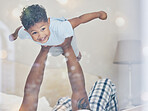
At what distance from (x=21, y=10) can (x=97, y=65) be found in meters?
0.64

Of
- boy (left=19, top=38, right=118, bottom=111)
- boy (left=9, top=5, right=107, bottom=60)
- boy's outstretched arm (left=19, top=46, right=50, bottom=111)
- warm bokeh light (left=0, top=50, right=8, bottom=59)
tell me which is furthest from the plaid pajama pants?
warm bokeh light (left=0, top=50, right=8, bottom=59)

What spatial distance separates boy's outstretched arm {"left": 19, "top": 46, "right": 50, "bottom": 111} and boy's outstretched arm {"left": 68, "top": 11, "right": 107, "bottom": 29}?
0.75 feet

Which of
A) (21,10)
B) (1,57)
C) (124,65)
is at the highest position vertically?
(21,10)

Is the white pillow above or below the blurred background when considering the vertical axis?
below

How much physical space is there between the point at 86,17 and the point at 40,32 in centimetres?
36

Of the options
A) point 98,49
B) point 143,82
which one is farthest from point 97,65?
point 143,82

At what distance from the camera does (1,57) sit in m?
1.05

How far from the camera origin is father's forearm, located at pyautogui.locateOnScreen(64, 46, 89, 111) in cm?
122

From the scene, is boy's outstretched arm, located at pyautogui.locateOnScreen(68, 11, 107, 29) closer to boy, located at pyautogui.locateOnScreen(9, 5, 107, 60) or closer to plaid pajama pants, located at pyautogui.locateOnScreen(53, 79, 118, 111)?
boy, located at pyautogui.locateOnScreen(9, 5, 107, 60)

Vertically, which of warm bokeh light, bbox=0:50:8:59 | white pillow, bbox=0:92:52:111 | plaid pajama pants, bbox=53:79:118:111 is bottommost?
plaid pajama pants, bbox=53:79:118:111

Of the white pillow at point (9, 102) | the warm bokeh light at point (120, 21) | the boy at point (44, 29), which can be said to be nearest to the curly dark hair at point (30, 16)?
the boy at point (44, 29)

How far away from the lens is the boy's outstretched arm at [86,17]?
4.12 ft

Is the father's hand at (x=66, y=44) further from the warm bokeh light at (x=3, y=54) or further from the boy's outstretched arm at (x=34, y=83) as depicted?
the warm bokeh light at (x=3, y=54)

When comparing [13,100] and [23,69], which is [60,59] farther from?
[13,100]
